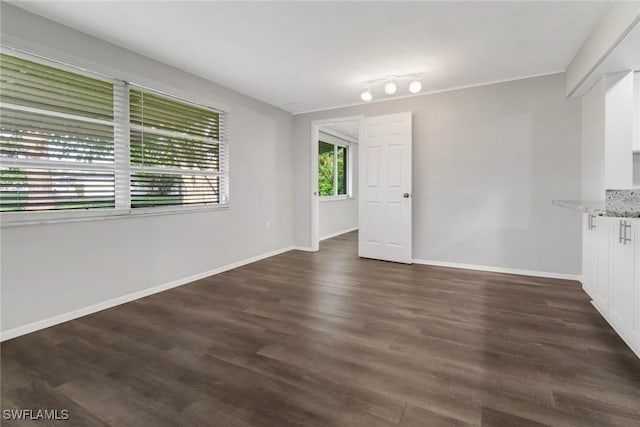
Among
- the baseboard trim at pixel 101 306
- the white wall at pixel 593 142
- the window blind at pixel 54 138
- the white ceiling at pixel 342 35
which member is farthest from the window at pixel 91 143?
the white wall at pixel 593 142

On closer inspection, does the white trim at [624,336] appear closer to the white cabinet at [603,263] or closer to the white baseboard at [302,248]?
the white cabinet at [603,263]

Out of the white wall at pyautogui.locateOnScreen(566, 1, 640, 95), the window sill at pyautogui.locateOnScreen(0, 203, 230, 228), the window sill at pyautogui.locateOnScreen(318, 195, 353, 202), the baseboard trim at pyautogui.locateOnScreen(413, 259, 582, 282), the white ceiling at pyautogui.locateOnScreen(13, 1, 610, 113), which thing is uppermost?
the white ceiling at pyautogui.locateOnScreen(13, 1, 610, 113)

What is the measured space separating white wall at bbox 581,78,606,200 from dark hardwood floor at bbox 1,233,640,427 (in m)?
1.14

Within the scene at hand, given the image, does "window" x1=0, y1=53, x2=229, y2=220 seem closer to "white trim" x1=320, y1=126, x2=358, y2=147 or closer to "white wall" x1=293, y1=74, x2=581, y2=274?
"white wall" x1=293, y1=74, x2=581, y2=274

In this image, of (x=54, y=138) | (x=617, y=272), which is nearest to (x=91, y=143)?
(x=54, y=138)

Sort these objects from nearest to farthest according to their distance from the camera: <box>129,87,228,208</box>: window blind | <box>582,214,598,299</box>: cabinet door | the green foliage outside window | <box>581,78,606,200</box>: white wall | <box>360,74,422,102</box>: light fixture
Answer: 1. <box>582,214,598,299</box>: cabinet door
2. <box>581,78,606,200</box>: white wall
3. <box>129,87,228,208</box>: window blind
4. <box>360,74,422,102</box>: light fixture
5. the green foliage outside window

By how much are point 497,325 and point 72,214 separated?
11.9ft

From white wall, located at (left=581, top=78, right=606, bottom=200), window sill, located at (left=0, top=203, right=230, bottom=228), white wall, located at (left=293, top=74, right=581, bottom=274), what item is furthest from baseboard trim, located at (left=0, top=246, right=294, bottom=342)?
white wall, located at (left=581, top=78, right=606, bottom=200)

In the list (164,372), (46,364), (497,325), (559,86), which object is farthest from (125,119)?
(559,86)

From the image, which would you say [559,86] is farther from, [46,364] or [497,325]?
[46,364]

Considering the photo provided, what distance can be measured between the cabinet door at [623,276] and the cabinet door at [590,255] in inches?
18.7

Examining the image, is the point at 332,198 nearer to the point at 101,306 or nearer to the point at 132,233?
the point at 132,233

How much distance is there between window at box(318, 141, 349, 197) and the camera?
23.7 feet

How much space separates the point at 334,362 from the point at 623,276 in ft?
6.86
